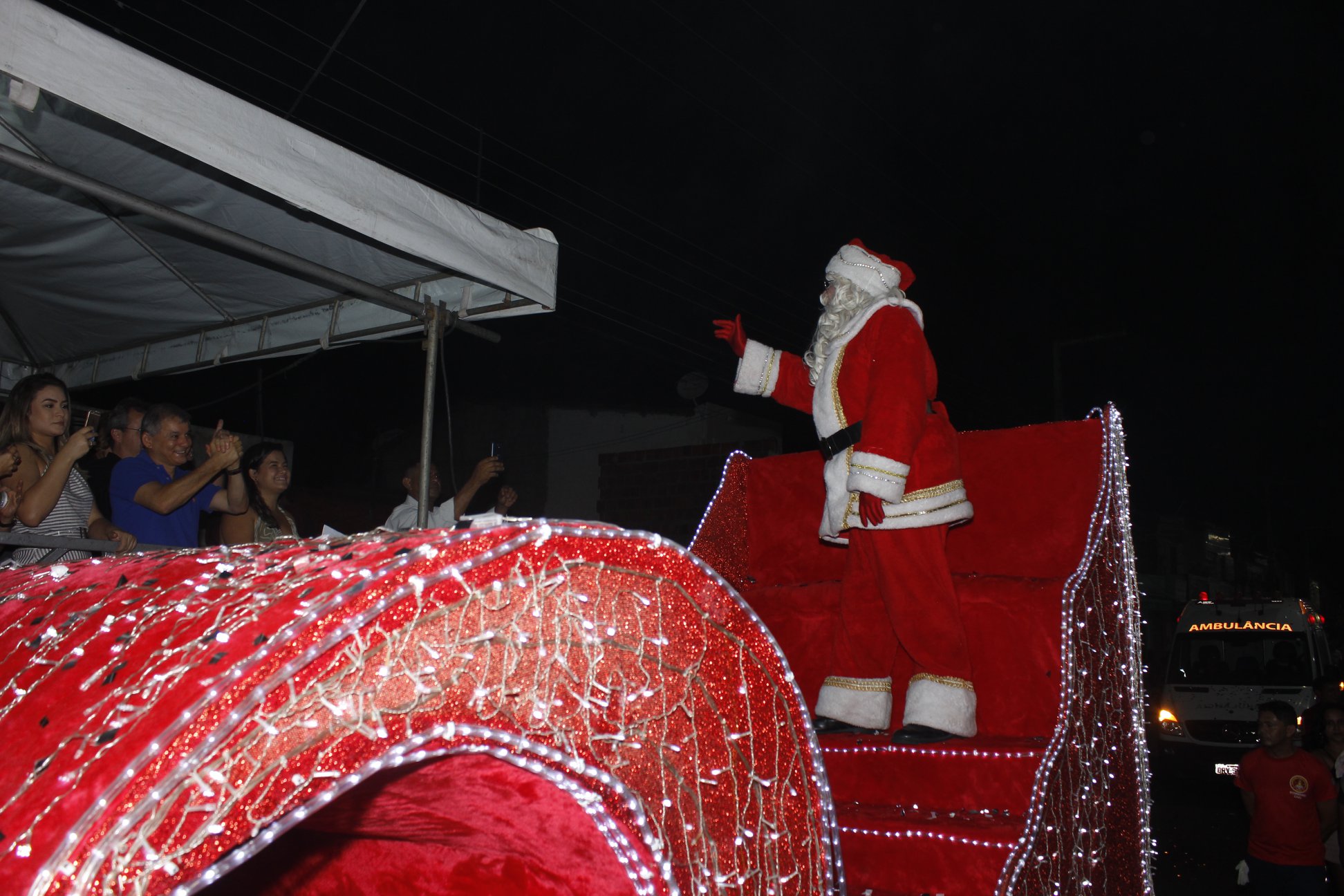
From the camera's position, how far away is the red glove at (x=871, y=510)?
9.11ft

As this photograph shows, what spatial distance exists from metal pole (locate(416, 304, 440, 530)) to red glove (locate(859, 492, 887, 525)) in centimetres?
131

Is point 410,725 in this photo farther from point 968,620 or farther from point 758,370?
point 758,370

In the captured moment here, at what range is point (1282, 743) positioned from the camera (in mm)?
5297

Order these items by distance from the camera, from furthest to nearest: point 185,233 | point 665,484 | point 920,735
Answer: point 665,484, point 185,233, point 920,735

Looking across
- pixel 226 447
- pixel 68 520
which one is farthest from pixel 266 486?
pixel 68 520

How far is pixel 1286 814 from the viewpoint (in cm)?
501

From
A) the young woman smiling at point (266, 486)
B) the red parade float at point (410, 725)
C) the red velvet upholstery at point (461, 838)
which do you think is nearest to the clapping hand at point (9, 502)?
the young woman smiling at point (266, 486)

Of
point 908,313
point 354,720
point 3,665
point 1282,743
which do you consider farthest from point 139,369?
point 1282,743

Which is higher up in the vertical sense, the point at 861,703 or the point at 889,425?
Answer: the point at 889,425

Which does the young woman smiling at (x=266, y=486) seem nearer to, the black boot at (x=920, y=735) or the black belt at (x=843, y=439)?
the black belt at (x=843, y=439)

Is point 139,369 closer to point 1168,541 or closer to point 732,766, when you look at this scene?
point 732,766

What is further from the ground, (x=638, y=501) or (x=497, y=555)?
(x=638, y=501)

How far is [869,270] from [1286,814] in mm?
4068

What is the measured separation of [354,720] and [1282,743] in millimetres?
6075
